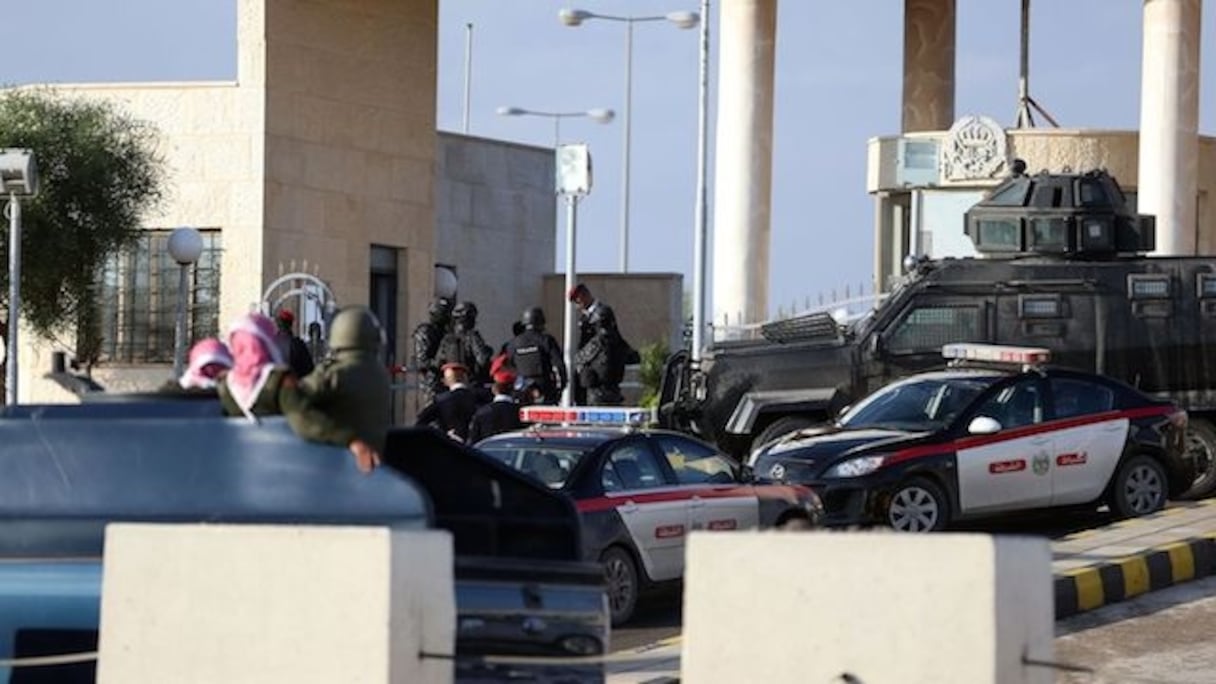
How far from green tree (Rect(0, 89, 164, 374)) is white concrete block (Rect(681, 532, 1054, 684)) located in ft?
91.3

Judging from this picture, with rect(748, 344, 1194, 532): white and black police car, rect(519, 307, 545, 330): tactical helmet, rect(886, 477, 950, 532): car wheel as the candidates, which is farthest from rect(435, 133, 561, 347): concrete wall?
rect(886, 477, 950, 532): car wheel

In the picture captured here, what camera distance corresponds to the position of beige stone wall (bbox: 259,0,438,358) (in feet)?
108

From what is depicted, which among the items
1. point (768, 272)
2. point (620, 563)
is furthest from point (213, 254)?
point (620, 563)

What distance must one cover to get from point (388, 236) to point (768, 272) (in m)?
5.20

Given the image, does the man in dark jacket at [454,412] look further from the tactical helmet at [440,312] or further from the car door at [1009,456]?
the tactical helmet at [440,312]

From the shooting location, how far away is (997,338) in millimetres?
22469

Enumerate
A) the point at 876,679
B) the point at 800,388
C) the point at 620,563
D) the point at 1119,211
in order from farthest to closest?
the point at 1119,211 < the point at 800,388 < the point at 620,563 < the point at 876,679

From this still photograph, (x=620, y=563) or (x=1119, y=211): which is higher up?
(x=1119, y=211)

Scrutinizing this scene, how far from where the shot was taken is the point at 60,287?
35250 mm

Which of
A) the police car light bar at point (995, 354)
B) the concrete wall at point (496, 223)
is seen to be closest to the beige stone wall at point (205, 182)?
the concrete wall at point (496, 223)

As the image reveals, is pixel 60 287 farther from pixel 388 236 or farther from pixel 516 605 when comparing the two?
pixel 516 605

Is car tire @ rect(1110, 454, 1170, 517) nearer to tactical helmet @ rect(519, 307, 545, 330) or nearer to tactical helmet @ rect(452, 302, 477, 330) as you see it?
tactical helmet @ rect(519, 307, 545, 330)

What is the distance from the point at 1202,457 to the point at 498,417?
6.40 metres

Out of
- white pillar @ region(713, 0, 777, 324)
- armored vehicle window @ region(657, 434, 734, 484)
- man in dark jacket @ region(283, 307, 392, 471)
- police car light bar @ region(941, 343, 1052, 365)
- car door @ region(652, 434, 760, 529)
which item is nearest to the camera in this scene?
man in dark jacket @ region(283, 307, 392, 471)
